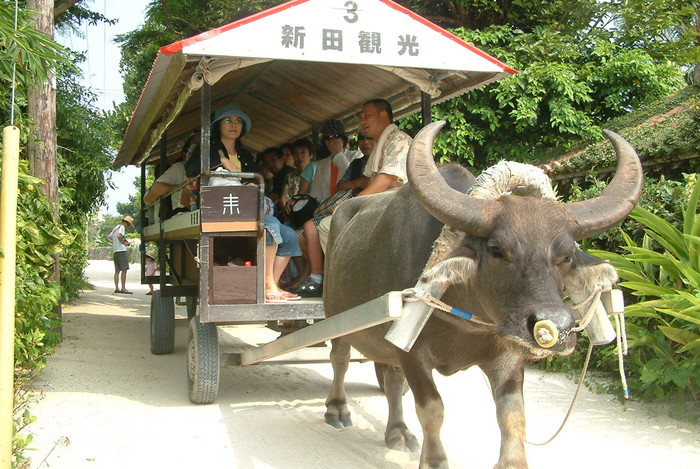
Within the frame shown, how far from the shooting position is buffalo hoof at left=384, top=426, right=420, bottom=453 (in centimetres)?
436

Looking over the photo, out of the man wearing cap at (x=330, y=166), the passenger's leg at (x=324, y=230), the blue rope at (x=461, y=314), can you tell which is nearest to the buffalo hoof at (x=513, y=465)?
the blue rope at (x=461, y=314)

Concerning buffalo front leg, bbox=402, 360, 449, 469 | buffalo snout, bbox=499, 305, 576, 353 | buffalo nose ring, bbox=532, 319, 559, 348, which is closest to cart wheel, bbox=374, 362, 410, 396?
buffalo front leg, bbox=402, 360, 449, 469

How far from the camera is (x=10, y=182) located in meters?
2.87

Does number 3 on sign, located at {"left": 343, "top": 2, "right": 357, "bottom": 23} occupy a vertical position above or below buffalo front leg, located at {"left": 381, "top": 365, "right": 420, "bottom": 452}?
above

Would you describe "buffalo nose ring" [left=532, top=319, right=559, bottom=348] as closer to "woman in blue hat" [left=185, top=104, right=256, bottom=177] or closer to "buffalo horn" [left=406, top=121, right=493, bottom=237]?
"buffalo horn" [left=406, top=121, right=493, bottom=237]

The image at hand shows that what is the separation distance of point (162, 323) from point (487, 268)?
5.47 metres

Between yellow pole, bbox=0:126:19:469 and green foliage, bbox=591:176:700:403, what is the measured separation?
13.4 feet

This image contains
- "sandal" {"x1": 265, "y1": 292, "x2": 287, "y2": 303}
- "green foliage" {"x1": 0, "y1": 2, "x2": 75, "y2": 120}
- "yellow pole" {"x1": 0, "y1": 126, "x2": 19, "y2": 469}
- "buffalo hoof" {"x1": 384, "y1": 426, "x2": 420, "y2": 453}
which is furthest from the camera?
"sandal" {"x1": 265, "y1": 292, "x2": 287, "y2": 303}

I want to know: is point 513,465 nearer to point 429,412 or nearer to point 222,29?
point 429,412

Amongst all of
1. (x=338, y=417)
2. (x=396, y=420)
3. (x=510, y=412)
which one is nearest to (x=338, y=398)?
(x=338, y=417)

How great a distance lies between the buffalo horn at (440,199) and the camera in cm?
275

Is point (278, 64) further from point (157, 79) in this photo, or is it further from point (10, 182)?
point (10, 182)

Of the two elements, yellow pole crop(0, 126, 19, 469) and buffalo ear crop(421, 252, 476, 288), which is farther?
yellow pole crop(0, 126, 19, 469)

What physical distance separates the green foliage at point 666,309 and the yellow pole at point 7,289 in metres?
4.09
